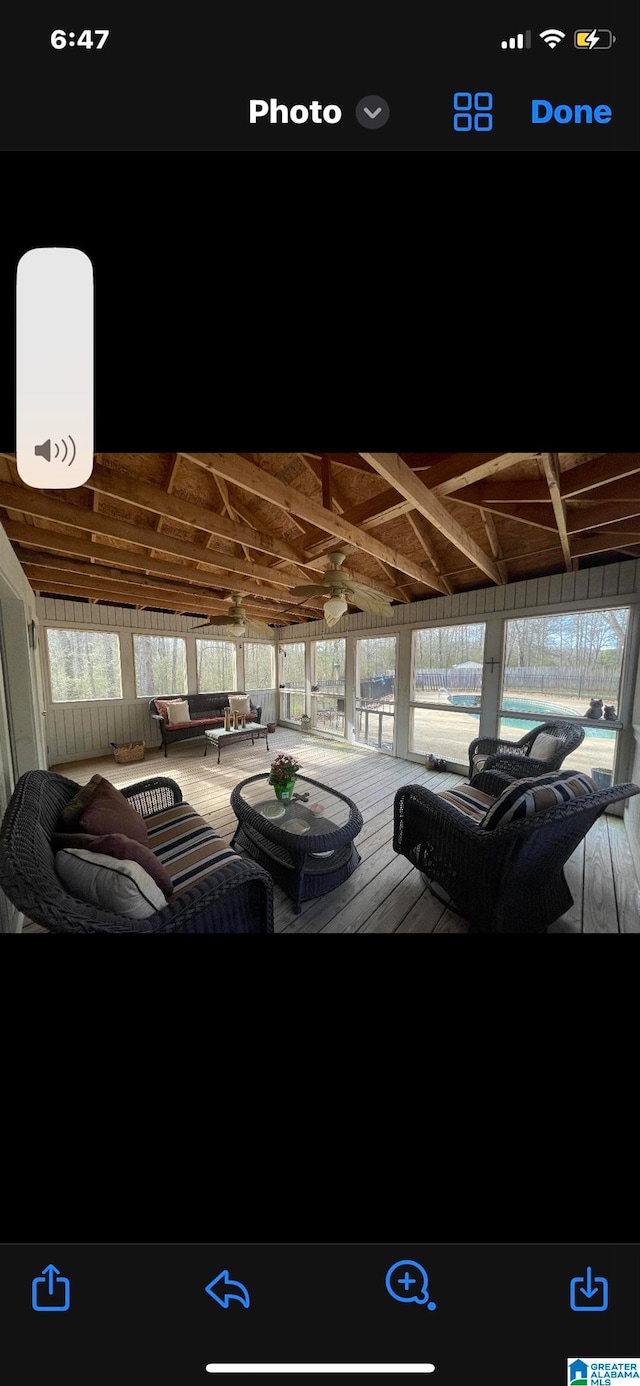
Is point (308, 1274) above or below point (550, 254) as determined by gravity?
below

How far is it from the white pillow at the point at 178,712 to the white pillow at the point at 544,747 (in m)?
4.78

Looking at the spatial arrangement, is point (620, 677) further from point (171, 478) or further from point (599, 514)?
point (171, 478)

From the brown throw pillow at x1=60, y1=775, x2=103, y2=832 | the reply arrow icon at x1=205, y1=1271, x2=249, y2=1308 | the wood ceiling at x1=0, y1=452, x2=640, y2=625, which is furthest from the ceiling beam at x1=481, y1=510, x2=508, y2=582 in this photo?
the reply arrow icon at x1=205, y1=1271, x2=249, y2=1308

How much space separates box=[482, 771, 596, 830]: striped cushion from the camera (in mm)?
1581

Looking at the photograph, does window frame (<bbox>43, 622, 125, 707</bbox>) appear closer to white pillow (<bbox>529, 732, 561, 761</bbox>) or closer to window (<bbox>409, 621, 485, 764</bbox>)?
window (<bbox>409, 621, 485, 764</bbox>)

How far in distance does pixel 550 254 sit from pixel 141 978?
1181 mm

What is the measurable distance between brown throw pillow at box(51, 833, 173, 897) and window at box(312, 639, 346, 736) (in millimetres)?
4869

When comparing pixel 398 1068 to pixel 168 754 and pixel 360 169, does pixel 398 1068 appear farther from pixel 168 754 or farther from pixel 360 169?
pixel 168 754

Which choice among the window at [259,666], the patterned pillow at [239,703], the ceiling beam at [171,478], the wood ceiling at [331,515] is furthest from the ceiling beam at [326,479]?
the window at [259,666]

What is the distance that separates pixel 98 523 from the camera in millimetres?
2664

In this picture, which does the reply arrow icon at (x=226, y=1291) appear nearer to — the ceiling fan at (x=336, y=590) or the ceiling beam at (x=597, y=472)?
the ceiling fan at (x=336, y=590)
